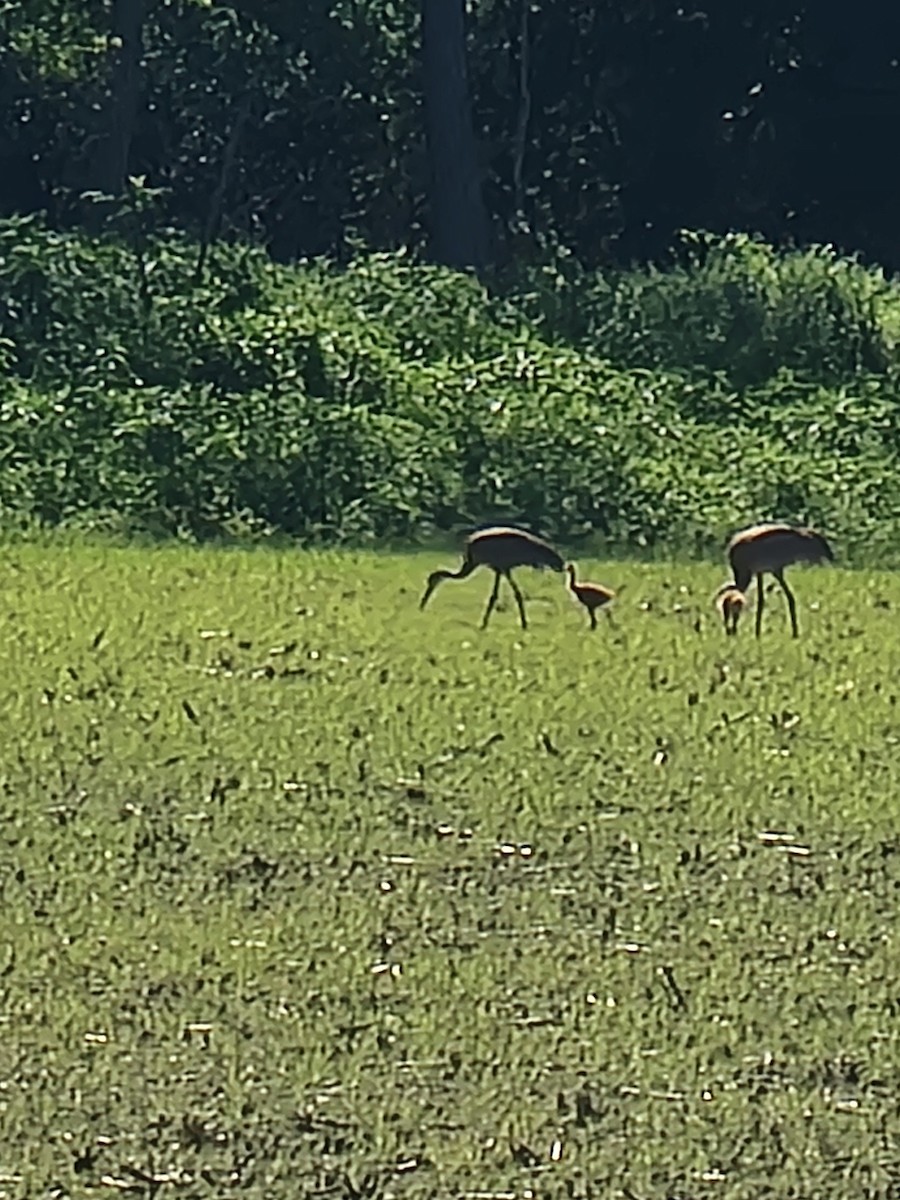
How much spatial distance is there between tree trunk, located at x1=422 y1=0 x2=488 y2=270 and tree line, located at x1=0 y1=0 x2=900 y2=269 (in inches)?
17.4

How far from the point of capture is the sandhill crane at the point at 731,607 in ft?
31.3

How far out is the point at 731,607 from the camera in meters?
9.55

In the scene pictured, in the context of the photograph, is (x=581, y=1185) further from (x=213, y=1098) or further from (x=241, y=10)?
(x=241, y=10)

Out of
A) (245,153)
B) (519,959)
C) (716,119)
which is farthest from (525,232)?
(519,959)

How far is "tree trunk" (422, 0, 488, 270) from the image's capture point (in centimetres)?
1856

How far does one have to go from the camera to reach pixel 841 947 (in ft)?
17.4

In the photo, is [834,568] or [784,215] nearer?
[834,568]

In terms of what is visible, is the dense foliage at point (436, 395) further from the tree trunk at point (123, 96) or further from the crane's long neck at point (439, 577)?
the tree trunk at point (123, 96)

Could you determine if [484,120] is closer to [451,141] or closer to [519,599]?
[451,141]

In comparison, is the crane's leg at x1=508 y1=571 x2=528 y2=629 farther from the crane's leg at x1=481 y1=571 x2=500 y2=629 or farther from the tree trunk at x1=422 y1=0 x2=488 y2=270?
the tree trunk at x1=422 y1=0 x2=488 y2=270

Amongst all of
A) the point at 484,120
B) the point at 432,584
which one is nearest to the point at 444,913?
the point at 432,584

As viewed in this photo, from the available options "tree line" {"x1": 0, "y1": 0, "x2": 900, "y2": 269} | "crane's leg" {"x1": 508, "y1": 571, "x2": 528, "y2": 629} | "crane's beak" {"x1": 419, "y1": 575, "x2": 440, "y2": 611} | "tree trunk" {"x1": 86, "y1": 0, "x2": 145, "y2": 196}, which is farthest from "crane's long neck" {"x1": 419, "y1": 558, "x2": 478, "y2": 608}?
"tree trunk" {"x1": 86, "y1": 0, "x2": 145, "y2": 196}

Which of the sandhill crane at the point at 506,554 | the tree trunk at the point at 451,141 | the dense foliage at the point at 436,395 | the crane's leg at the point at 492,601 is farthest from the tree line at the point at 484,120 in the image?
the sandhill crane at the point at 506,554

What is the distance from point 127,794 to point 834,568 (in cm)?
572
